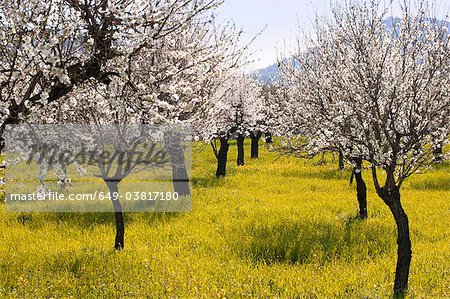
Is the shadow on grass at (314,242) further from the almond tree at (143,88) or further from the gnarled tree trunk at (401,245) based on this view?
the almond tree at (143,88)

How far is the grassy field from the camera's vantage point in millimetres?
6809

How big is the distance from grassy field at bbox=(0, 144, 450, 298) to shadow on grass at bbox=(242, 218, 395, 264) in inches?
1.1

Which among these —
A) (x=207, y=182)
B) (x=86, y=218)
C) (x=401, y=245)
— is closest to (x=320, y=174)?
(x=207, y=182)

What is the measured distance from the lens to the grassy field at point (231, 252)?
6.81 metres

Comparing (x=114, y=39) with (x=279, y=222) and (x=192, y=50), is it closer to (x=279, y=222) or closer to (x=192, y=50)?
(x=192, y=50)

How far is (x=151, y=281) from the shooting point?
7000 mm

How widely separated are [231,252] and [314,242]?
1.94 meters

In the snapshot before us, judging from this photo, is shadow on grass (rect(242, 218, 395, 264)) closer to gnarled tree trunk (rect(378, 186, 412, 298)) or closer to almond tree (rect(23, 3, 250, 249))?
gnarled tree trunk (rect(378, 186, 412, 298))

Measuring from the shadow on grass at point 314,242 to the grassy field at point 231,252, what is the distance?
0.03 m

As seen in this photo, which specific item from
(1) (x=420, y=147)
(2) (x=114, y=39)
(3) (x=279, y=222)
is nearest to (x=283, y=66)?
(3) (x=279, y=222)

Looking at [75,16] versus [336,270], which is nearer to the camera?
[75,16]

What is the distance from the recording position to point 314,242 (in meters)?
9.58

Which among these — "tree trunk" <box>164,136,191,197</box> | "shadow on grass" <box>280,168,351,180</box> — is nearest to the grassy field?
"tree trunk" <box>164,136,191,197</box>

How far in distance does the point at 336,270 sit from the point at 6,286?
563cm
